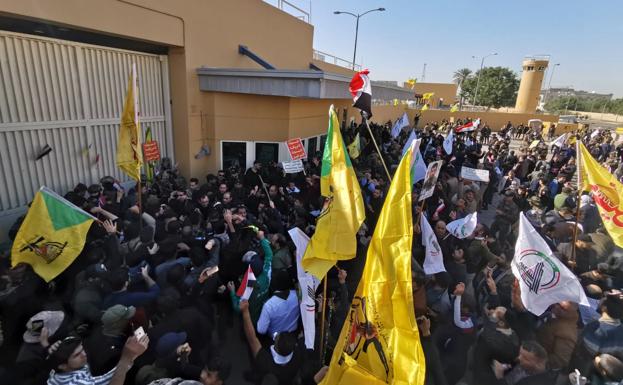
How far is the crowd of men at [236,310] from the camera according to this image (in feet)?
9.50

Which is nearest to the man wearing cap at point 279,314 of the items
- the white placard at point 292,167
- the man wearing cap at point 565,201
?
the white placard at point 292,167

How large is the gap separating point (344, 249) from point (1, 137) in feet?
21.2

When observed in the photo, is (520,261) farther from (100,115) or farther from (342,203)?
(100,115)

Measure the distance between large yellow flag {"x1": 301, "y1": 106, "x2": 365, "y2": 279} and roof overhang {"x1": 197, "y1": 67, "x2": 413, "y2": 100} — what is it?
188 inches

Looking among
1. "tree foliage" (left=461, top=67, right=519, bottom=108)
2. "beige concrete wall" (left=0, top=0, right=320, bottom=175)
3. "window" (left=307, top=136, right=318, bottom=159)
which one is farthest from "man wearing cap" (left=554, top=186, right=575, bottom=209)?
"tree foliage" (left=461, top=67, right=519, bottom=108)

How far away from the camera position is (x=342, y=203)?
371cm

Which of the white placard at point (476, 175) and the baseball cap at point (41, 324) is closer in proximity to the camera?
the baseball cap at point (41, 324)

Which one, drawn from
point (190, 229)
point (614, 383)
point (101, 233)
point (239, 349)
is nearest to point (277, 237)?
point (190, 229)

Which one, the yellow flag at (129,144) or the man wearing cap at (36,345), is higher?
the yellow flag at (129,144)

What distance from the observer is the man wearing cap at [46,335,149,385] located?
249 cm

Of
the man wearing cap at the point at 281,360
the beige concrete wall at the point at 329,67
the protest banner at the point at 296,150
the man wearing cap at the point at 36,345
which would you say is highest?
the beige concrete wall at the point at 329,67

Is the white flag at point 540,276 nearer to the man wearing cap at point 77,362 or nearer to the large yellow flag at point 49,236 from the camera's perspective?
the man wearing cap at point 77,362

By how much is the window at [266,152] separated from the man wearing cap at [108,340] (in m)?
8.22

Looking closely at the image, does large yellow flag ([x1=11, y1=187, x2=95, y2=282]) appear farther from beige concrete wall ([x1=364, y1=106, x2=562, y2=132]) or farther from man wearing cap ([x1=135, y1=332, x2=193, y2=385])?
beige concrete wall ([x1=364, y1=106, x2=562, y2=132])
